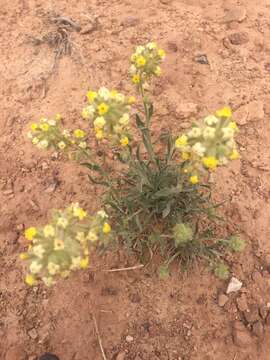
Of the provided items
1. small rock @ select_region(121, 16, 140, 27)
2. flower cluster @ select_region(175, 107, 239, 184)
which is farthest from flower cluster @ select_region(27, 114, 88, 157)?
small rock @ select_region(121, 16, 140, 27)

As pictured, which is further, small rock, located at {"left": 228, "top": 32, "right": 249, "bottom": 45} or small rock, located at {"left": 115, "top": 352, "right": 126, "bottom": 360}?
small rock, located at {"left": 228, "top": 32, "right": 249, "bottom": 45}

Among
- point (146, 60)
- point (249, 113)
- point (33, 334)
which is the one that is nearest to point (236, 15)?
point (249, 113)

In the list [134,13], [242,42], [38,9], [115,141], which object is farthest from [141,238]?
[38,9]

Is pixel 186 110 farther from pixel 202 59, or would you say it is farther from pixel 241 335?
pixel 241 335

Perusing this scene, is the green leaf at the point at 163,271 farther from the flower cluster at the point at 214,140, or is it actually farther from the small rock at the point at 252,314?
the flower cluster at the point at 214,140

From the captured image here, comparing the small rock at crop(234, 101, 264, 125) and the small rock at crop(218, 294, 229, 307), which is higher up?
the small rock at crop(234, 101, 264, 125)

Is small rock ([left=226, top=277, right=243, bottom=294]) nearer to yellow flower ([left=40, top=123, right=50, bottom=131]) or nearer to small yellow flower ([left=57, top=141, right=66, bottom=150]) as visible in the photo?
small yellow flower ([left=57, top=141, right=66, bottom=150])
